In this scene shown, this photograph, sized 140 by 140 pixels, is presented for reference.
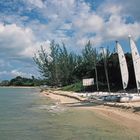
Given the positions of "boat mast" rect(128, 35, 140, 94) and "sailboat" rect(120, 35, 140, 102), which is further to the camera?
"boat mast" rect(128, 35, 140, 94)

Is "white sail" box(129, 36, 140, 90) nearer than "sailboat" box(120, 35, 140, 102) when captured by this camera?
No

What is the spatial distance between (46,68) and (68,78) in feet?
40.0

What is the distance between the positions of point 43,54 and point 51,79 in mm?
11006

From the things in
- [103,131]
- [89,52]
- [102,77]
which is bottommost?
[103,131]

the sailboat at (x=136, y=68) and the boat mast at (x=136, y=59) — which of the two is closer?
the sailboat at (x=136, y=68)

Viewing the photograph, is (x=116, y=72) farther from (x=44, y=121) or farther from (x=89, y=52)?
(x=89, y=52)

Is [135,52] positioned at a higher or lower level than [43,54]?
lower

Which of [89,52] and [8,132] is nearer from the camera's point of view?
[8,132]

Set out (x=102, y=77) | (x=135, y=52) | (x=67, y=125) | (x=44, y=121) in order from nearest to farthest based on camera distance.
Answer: (x=67, y=125), (x=44, y=121), (x=135, y=52), (x=102, y=77)

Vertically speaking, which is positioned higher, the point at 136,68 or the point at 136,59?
the point at 136,59

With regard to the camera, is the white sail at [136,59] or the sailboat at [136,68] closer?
the sailboat at [136,68]

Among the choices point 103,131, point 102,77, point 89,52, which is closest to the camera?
A: point 103,131

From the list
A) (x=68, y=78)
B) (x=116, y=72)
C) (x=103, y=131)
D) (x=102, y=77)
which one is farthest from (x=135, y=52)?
(x=68, y=78)

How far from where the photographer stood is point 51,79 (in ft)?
519
